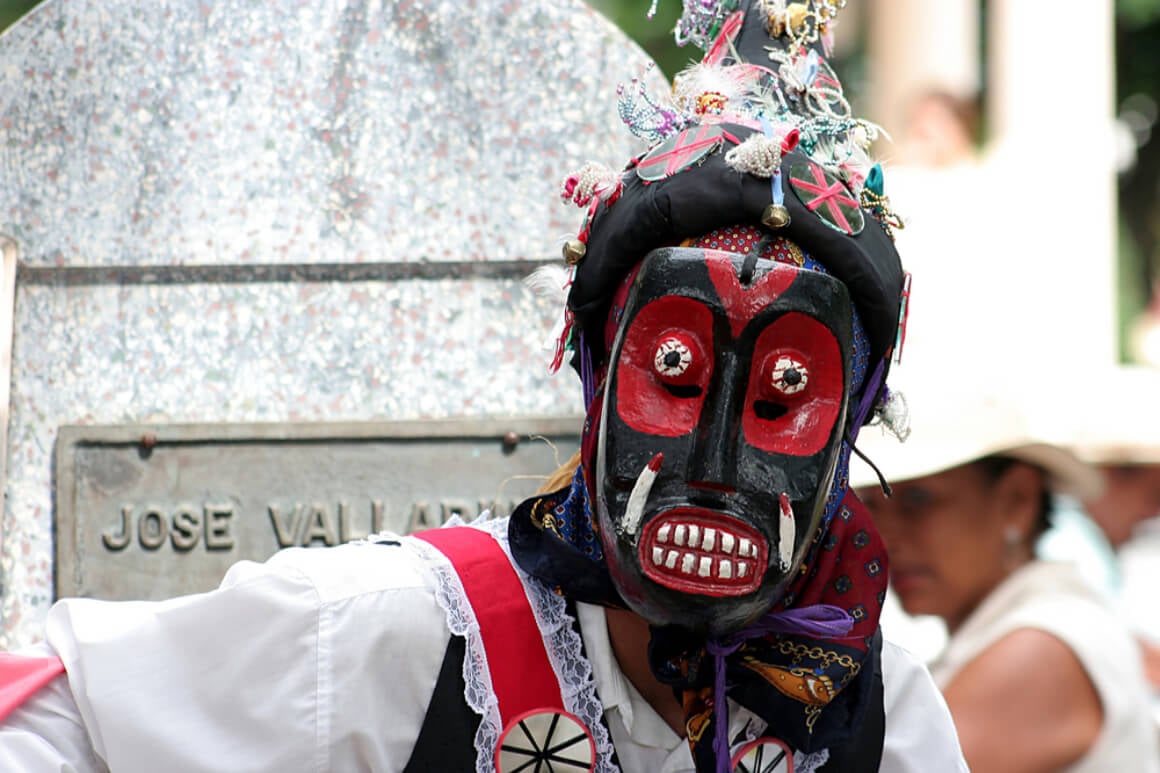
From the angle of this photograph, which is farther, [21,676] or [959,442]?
[959,442]

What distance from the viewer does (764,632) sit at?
2012 millimetres

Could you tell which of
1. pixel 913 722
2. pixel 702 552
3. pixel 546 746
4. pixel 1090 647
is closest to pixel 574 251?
pixel 702 552

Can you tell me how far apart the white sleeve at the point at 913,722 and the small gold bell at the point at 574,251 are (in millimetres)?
717

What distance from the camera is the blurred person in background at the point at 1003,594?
360 cm

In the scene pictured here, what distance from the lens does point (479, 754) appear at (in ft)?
6.44

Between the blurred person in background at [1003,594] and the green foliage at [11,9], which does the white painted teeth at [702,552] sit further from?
the green foliage at [11,9]

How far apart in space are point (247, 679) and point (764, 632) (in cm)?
64

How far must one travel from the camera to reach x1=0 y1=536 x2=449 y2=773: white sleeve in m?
1.89

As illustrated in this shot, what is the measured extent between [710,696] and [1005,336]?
4.40 meters

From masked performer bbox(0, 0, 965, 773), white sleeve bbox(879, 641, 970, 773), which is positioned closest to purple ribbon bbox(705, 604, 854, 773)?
masked performer bbox(0, 0, 965, 773)

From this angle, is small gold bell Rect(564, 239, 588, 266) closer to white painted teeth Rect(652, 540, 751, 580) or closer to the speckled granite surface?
white painted teeth Rect(652, 540, 751, 580)

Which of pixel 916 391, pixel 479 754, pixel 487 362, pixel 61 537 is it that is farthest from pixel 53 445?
pixel 916 391

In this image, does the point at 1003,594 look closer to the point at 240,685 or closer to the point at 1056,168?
the point at 240,685

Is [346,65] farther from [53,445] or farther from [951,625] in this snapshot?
[951,625]
